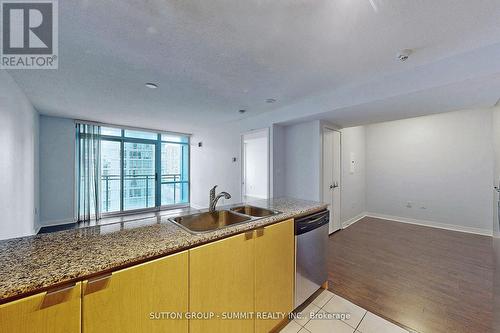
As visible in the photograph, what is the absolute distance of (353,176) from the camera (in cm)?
462

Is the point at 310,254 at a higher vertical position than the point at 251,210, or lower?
lower

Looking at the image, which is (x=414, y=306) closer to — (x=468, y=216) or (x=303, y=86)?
(x=303, y=86)

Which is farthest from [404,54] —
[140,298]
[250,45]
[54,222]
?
[54,222]

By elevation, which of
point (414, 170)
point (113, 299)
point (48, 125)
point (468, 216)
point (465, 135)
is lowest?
point (468, 216)

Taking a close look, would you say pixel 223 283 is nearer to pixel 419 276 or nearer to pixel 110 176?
pixel 419 276

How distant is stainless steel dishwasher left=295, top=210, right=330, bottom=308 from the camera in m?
1.72

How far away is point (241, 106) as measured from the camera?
11.5 feet

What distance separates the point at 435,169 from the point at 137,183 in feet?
24.1

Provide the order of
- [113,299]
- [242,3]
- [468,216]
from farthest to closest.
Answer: [468,216] → [242,3] → [113,299]

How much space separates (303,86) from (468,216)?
4.23 m

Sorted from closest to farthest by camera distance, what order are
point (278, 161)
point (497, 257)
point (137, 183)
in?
point (497, 257), point (278, 161), point (137, 183)

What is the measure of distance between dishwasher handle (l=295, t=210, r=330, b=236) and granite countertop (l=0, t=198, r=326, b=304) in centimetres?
53

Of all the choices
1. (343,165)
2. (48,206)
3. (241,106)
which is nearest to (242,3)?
(241,106)

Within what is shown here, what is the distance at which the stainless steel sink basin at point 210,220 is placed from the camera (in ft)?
5.24
